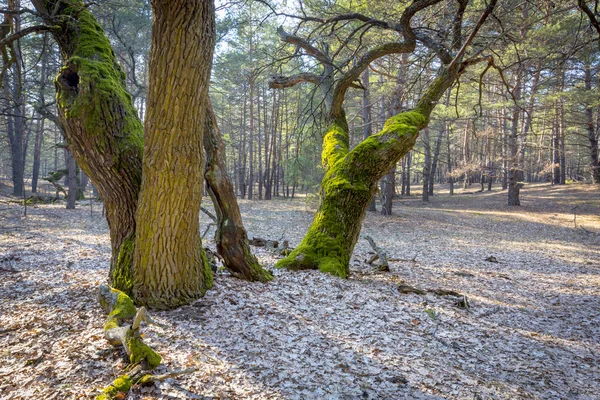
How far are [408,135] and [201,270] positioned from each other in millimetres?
3799

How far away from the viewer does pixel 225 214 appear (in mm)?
4660

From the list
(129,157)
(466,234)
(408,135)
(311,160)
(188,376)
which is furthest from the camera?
(311,160)

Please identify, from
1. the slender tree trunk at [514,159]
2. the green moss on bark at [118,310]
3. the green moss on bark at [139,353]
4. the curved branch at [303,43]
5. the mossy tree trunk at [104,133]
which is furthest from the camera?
the slender tree trunk at [514,159]

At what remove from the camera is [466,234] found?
12.8m

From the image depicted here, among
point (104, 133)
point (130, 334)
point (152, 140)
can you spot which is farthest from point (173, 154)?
point (130, 334)

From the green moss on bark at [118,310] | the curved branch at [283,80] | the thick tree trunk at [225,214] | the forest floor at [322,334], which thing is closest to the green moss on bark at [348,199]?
the forest floor at [322,334]

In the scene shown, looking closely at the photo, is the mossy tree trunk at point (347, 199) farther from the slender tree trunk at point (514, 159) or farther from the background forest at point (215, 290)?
the slender tree trunk at point (514, 159)

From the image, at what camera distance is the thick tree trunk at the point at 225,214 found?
14.7 ft

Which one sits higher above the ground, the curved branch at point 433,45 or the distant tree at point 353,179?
the curved branch at point 433,45

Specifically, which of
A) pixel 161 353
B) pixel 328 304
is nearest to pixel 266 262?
pixel 328 304

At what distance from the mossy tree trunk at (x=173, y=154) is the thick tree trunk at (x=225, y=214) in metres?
0.94

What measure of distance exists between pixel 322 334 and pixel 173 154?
227 cm

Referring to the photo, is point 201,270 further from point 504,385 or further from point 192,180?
point 504,385

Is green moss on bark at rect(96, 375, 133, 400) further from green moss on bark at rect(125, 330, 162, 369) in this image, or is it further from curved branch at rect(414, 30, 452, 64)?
curved branch at rect(414, 30, 452, 64)
